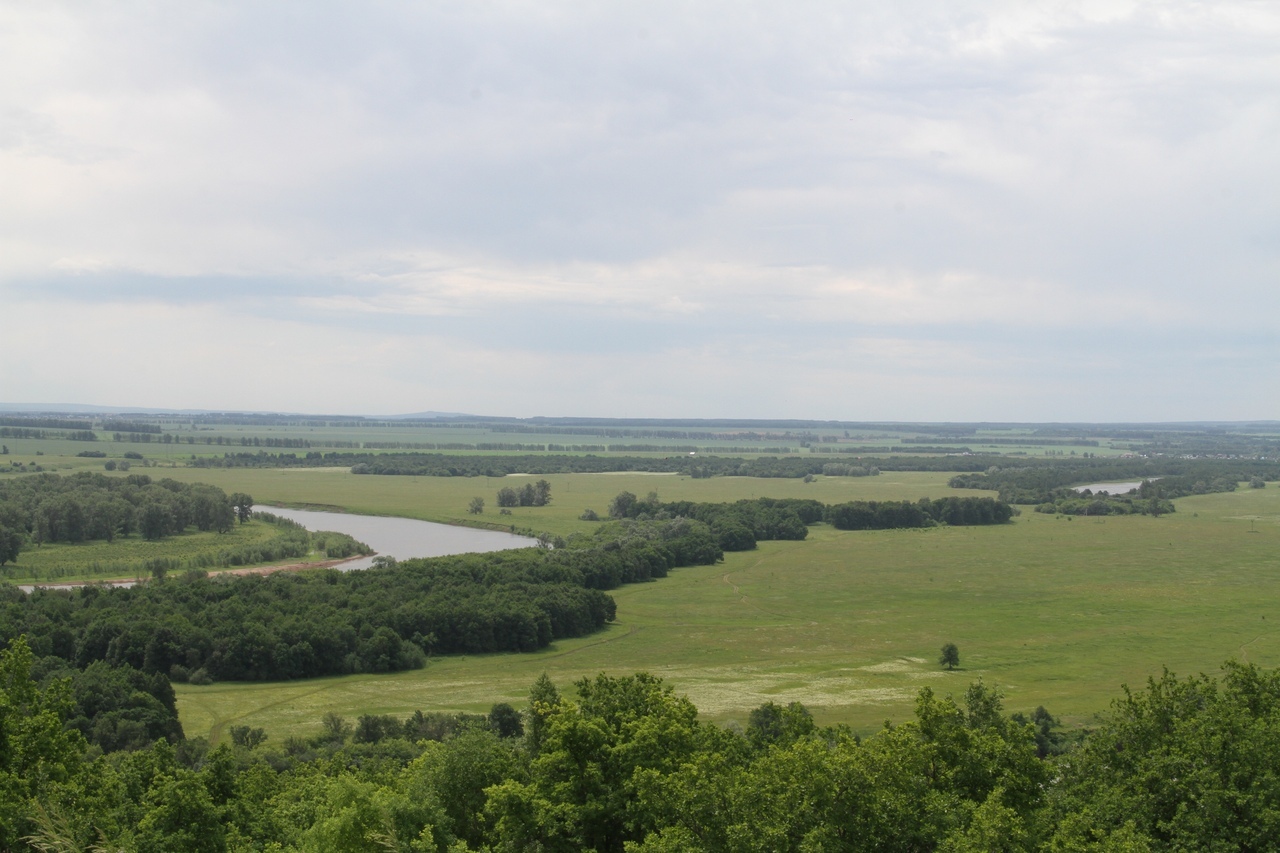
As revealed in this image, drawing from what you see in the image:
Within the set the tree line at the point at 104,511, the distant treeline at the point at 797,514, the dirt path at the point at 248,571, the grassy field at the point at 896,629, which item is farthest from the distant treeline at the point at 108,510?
the distant treeline at the point at 797,514

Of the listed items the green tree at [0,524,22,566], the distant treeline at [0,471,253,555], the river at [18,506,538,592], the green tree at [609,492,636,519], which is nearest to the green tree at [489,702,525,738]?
the river at [18,506,538,592]

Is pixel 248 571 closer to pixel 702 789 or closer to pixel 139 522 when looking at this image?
pixel 139 522

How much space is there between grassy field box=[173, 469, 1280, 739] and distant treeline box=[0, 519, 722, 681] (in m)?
2.39

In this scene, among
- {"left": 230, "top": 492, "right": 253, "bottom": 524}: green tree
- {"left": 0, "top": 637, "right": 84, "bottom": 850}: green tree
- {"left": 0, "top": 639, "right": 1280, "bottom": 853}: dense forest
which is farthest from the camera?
{"left": 230, "top": 492, "right": 253, "bottom": 524}: green tree

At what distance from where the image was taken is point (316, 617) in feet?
223

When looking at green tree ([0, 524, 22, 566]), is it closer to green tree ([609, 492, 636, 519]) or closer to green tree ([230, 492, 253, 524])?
green tree ([230, 492, 253, 524])

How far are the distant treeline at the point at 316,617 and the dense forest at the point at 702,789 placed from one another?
118 feet

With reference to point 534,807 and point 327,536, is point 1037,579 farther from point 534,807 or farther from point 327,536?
point 534,807

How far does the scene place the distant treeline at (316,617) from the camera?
61.2 metres

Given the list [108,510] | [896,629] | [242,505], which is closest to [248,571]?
[108,510]

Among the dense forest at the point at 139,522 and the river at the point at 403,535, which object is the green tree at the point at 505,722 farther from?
the dense forest at the point at 139,522

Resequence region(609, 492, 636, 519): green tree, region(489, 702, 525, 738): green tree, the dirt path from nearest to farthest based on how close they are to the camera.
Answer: region(489, 702, 525, 738): green tree
the dirt path
region(609, 492, 636, 519): green tree

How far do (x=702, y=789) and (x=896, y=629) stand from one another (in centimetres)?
6018

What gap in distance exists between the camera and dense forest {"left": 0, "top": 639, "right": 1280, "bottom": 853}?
1998cm
